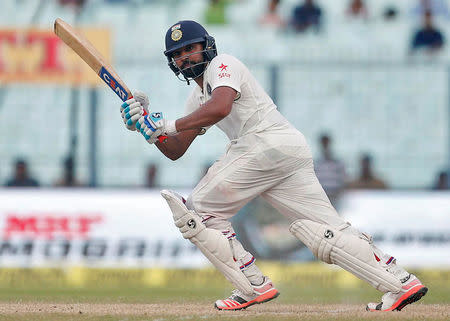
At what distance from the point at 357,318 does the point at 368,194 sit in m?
5.15

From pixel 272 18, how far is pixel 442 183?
3.75 metres

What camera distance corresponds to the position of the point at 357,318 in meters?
5.53

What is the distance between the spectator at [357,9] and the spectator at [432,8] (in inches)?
29.4

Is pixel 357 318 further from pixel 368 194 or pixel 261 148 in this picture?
pixel 368 194

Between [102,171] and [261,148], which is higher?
[261,148]

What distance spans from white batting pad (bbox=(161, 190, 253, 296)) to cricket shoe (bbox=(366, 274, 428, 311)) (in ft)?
2.65

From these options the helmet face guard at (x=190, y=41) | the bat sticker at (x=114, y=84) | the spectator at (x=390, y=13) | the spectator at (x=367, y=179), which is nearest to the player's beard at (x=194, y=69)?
the helmet face guard at (x=190, y=41)

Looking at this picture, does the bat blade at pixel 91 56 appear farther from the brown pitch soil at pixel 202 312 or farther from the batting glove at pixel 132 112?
the brown pitch soil at pixel 202 312

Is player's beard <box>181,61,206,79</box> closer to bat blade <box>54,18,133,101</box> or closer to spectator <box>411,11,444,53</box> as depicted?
bat blade <box>54,18,133,101</box>

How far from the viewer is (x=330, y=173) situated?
36.1 feet

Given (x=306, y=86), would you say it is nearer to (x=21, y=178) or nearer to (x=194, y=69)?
(x=21, y=178)

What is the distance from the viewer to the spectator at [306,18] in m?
13.6

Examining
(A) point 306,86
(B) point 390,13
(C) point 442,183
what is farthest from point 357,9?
(C) point 442,183

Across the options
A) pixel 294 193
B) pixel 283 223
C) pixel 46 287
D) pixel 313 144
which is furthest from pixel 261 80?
pixel 294 193
